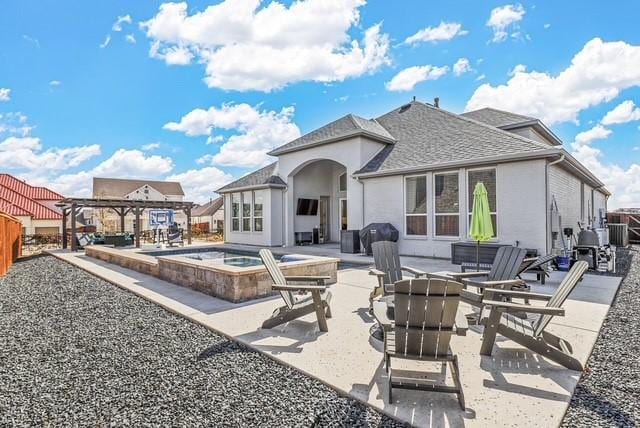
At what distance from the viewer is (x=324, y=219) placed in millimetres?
18188

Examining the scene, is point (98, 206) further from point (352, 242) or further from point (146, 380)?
point (146, 380)

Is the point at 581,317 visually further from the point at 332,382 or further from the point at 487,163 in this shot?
the point at 487,163

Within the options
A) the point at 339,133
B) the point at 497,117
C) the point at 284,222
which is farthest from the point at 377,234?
the point at 497,117

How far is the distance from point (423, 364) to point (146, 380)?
8.84 ft

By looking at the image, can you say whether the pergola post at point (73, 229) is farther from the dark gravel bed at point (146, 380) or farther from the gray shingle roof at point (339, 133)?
the dark gravel bed at point (146, 380)

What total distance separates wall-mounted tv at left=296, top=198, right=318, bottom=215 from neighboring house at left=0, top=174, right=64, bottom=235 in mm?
19530

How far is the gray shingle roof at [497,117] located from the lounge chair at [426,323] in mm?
15672

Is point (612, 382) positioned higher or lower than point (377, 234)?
lower

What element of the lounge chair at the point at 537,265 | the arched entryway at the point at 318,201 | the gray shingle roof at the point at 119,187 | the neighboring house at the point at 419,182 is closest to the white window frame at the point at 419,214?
the neighboring house at the point at 419,182

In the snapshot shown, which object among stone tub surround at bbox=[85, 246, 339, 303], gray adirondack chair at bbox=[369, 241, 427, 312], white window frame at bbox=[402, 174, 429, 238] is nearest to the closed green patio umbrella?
gray adirondack chair at bbox=[369, 241, 427, 312]

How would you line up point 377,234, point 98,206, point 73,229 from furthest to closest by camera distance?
1. point 98,206
2. point 73,229
3. point 377,234

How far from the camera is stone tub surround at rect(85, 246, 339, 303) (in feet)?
19.4

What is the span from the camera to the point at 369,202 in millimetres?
13188

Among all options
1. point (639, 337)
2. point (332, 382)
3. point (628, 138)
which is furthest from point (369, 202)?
point (628, 138)
